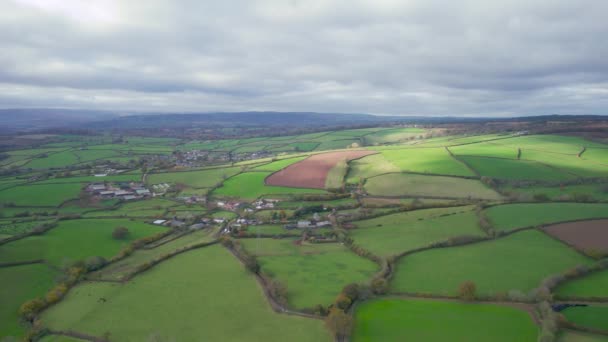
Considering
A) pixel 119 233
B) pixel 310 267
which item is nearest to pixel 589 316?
pixel 310 267

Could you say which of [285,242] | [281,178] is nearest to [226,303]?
[285,242]

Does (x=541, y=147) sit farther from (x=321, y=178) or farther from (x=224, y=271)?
(x=224, y=271)

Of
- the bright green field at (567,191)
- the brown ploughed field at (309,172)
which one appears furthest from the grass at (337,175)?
the bright green field at (567,191)

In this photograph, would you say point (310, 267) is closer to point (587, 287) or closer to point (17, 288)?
point (587, 287)

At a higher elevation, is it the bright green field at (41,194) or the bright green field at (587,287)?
the bright green field at (587,287)

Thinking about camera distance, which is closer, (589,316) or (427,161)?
(589,316)

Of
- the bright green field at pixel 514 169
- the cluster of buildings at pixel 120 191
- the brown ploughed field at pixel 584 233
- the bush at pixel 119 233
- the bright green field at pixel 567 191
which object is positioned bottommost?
the bush at pixel 119 233

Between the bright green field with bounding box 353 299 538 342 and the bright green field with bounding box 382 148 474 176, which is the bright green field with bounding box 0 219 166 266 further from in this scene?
the bright green field with bounding box 382 148 474 176

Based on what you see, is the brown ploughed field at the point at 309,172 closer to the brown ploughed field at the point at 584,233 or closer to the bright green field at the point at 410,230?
the bright green field at the point at 410,230
